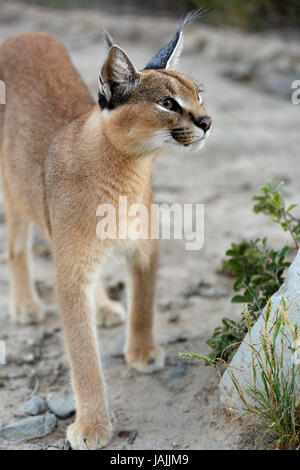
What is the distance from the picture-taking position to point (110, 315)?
474 centimetres

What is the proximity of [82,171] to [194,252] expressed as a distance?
7.09 ft

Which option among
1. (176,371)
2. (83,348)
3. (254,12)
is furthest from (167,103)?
(254,12)

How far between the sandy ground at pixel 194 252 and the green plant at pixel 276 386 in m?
0.18

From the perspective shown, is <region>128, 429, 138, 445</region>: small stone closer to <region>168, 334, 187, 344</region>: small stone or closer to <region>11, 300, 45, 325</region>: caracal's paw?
<region>168, 334, 187, 344</region>: small stone

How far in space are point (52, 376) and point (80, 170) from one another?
1.41 m

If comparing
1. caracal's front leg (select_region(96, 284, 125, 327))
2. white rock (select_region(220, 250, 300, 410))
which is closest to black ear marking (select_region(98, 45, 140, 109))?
white rock (select_region(220, 250, 300, 410))

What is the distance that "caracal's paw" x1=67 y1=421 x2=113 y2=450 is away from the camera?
3.41 meters

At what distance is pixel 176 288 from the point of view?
497cm

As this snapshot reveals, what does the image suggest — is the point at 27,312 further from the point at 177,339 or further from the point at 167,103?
the point at 167,103

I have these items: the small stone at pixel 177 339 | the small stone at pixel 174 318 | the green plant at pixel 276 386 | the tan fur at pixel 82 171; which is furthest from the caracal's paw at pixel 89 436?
the small stone at pixel 174 318

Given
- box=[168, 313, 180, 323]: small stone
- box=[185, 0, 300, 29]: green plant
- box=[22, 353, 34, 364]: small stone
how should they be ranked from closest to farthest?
box=[22, 353, 34, 364]: small stone < box=[168, 313, 180, 323]: small stone < box=[185, 0, 300, 29]: green plant

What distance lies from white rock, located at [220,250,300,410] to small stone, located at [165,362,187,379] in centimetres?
59

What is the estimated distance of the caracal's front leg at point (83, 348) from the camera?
11.5ft

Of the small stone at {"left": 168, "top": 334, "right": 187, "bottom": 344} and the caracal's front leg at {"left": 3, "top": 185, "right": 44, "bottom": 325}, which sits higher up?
the caracal's front leg at {"left": 3, "top": 185, "right": 44, "bottom": 325}
